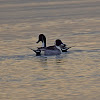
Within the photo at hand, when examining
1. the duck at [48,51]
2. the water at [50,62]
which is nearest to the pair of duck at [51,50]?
the duck at [48,51]

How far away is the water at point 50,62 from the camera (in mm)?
14000

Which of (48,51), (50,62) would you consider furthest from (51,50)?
(50,62)

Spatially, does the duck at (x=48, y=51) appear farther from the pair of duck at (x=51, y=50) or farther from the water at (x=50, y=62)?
the water at (x=50, y=62)

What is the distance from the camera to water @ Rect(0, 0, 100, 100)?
1400cm

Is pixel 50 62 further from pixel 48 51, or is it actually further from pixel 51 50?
pixel 51 50

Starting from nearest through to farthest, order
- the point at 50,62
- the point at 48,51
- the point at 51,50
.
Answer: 1. the point at 50,62
2. the point at 48,51
3. the point at 51,50

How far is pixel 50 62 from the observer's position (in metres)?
19.3

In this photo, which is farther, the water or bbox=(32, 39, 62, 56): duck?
bbox=(32, 39, 62, 56): duck

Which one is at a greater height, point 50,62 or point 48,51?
point 48,51

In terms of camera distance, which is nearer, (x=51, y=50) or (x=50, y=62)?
(x=50, y=62)

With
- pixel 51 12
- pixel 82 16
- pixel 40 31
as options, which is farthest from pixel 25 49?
pixel 51 12

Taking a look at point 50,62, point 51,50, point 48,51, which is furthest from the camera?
point 51,50

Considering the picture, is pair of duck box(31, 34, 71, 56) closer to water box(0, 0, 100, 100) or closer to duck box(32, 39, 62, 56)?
duck box(32, 39, 62, 56)

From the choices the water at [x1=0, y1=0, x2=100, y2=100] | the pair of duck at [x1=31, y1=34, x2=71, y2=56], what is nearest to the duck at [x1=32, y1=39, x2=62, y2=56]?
the pair of duck at [x1=31, y1=34, x2=71, y2=56]
